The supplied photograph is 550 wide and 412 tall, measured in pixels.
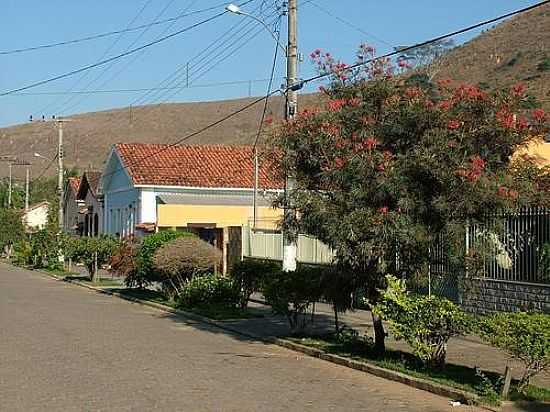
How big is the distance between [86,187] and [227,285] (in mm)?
41489

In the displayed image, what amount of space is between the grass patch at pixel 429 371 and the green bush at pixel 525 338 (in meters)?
0.29

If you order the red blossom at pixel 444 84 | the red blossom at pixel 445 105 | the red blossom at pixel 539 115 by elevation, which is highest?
the red blossom at pixel 444 84

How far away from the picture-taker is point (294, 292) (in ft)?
55.4

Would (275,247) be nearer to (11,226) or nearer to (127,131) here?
(11,226)

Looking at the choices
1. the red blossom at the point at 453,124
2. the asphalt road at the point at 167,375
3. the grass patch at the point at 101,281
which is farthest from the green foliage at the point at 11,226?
the red blossom at the point at 453,124

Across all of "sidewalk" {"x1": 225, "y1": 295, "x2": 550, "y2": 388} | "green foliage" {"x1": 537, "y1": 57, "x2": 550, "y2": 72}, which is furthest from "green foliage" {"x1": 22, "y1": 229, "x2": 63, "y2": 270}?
"green foliage" {"x1": 537, "y1": 57, "x2": 550, "y2": 72}

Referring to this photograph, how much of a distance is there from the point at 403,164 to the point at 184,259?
42.9 ft

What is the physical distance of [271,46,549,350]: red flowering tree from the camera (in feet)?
41.2

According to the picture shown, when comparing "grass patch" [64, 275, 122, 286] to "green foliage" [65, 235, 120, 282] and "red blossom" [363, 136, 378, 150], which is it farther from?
"red blossom" [363, 136, 378, 150]

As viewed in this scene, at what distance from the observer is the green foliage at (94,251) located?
119ft

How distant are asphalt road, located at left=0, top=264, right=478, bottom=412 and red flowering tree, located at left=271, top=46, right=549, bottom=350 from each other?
2072 mm

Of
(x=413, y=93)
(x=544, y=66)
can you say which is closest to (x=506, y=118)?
(x=413, y=93)

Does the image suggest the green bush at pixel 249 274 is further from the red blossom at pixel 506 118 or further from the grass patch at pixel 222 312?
the red blossom at pixel 506 118

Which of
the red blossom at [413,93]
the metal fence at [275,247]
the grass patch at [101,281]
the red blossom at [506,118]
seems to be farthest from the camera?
the grass patch at [101,281]
